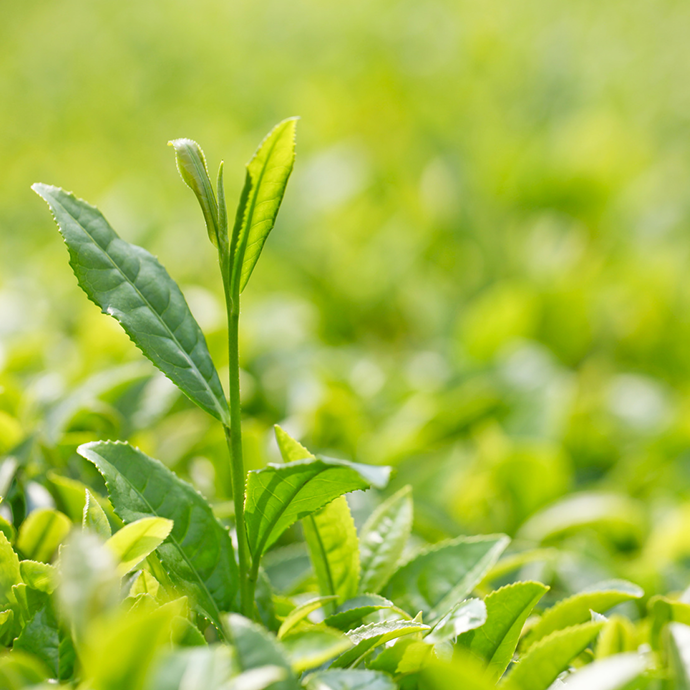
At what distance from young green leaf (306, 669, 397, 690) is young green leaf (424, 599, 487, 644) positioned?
6 centimetres

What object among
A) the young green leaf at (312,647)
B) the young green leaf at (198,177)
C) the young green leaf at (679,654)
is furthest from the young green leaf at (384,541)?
the young green leaf at (198,177)

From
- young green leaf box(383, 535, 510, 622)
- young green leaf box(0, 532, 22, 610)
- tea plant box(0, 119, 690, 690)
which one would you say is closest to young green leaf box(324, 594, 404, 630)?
tea plant box(0, 119, 690, 690)

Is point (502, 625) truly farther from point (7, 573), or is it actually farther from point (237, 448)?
point (7, 573)

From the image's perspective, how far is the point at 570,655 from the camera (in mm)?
713

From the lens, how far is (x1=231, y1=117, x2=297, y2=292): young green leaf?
2.31ft

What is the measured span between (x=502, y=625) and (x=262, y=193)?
54 cm

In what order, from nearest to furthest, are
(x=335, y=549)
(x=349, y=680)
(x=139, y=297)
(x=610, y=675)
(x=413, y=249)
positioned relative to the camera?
1. (x=610, y=675)
2. (x=349, y=680)
3. (x=139, y=297)
4. (x=335, y=549)
5. (x=413, y=249)

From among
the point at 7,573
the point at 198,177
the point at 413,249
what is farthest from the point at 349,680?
the point at 413,249

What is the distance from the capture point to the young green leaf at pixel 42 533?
896 millimetres

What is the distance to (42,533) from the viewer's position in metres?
0.91

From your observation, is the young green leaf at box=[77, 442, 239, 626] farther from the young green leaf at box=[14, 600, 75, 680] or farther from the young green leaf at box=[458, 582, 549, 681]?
the young green leaf at box=[458, 582, 549, 681]

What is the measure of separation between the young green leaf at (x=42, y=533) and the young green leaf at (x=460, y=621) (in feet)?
1.63

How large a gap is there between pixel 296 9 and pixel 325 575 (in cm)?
476

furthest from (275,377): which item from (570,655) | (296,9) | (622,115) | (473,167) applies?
(296,9)
